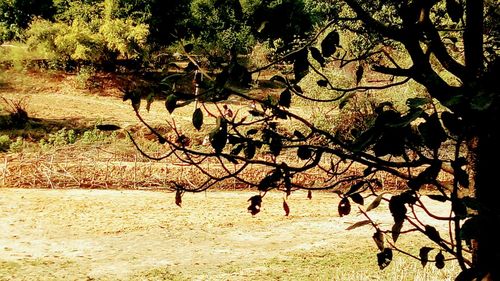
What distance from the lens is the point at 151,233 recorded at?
623 inches

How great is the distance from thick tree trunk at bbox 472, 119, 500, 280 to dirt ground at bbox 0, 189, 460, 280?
918 cm

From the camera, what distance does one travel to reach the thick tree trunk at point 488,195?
1.40m

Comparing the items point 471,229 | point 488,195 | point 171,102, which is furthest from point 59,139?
point 471,229

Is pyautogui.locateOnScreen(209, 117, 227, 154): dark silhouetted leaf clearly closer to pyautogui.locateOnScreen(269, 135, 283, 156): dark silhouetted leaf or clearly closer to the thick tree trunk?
pyautogui.locateOnScreen(269, 135, 283, 156): dark silhouetted leaf

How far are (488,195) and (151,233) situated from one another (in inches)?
569

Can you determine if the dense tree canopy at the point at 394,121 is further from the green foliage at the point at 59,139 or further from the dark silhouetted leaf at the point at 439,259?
the green foliage at the point at 59,139

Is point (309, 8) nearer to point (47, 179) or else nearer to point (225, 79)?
point (47, 179)

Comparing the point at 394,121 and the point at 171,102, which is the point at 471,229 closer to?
the point at 394,121

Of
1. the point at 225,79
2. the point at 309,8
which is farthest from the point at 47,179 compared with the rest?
the point at 309,8

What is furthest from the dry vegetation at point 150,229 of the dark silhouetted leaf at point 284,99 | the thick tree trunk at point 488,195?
the thick tree trunk at point 488,195

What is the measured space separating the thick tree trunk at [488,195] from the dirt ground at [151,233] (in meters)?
9.18

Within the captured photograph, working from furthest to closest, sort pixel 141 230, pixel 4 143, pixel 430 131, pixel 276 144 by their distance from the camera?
pixel 4 143, pixel 141 230, pixel 276 144, pixel 430 131

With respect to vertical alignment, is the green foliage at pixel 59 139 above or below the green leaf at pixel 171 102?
above

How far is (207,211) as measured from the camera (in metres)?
18.2
